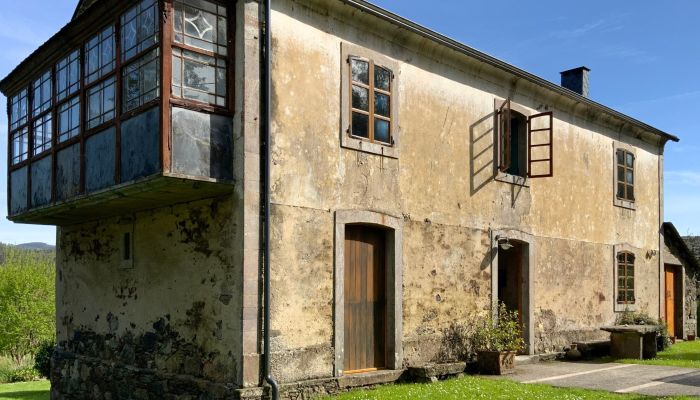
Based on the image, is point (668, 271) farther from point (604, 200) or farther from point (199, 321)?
point (199, 321)

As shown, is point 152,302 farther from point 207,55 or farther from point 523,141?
point 523,141

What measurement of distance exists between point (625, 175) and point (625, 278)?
266 centimetres

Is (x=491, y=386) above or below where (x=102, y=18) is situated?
below

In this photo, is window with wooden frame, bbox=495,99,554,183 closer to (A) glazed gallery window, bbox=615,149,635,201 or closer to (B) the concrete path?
(A) glazed gallery window, bbox=615,149,635,201

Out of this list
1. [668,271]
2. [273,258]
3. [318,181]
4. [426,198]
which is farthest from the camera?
[668,271]

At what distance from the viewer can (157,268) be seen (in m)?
10.6

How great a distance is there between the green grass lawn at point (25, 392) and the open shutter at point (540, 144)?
1252 centimetres

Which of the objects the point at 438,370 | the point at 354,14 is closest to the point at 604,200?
the point at 438,370

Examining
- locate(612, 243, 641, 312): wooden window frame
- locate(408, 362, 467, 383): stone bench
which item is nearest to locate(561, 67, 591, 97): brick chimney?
locate(612, 243, 641, 312): wooden window frame

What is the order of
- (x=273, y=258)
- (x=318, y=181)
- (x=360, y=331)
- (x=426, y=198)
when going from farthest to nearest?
1. (x=426, y=198)
2. (x=360, y=331)
3. (x=318, y=181)
4. (x=273, y=258)

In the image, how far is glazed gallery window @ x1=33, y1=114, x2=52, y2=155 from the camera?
1152 centimetres

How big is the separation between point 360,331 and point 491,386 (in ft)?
7.09

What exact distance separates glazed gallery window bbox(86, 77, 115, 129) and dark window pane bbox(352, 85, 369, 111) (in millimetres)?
3626

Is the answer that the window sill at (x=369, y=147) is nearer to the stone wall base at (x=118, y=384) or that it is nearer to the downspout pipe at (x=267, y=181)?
the downspout pipe at (x=267, y=181)
